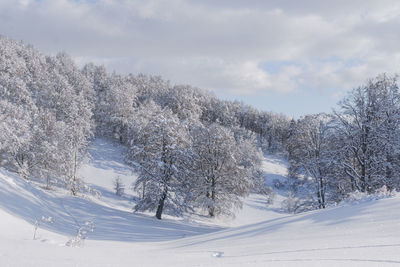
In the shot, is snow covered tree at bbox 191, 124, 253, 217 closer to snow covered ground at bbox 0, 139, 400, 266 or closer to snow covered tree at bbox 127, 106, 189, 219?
snow covered tree at bbox 127, 106, 189, 219

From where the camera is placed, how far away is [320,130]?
2073 centimetres

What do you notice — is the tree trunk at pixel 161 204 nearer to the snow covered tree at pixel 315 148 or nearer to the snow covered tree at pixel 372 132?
the snow covered tree at pixel 315 148

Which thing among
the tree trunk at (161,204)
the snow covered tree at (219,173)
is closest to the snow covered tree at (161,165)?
the tree trunk at (161,204)

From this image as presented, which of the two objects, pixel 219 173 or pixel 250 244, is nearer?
pixel 250 244

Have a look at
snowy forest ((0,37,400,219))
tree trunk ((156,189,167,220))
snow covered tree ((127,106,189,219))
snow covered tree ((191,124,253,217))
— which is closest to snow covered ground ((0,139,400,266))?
snowy forest ((0,37,400,219))

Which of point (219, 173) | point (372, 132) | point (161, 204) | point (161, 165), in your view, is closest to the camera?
point (372, 132)

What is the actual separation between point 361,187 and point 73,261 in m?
16.4

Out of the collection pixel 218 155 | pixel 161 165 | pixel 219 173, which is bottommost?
pixel 219 173

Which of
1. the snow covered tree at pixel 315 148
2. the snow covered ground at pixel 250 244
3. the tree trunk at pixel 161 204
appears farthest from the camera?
the tree trunk at pixel 161 204

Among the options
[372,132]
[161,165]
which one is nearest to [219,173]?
[161,165]

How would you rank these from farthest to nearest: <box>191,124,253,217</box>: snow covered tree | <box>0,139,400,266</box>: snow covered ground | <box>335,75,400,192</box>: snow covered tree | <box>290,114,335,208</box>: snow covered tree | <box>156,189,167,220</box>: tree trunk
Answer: <box>191,124,253,217</box>: snow covered tree → <box>156,189,167,220</box>: tree trunk → <box>290,114,335,208</box>: snow covered tree → <box>335,75,400,192</box>: snow covered tree → <box>0,139,400,266</box>: snow covered ground

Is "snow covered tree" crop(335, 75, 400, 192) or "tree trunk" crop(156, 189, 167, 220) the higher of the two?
"snow covered tree" crop(335, 75, 400, 192)

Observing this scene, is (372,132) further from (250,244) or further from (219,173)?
(250,244)

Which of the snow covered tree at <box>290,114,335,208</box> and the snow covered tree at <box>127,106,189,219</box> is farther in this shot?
the snow covered tree at <box>127,106,189,219</box>
